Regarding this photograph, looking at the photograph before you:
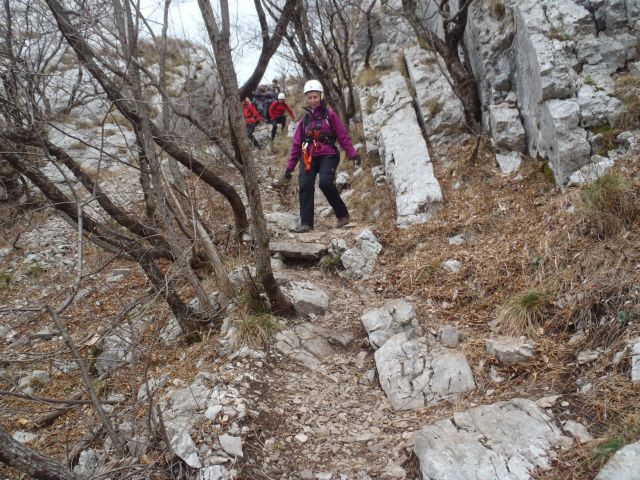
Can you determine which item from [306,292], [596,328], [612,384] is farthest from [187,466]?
[596,328]

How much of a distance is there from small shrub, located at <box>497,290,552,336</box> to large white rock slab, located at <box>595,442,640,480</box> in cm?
136

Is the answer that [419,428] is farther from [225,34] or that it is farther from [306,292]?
[225,34]

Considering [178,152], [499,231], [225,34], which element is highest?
[225,34]

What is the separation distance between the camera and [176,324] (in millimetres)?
5098

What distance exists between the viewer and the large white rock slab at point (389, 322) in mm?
3961

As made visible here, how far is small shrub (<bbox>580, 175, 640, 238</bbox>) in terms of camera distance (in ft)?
12.2

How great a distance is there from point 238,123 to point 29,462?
8.86 ft

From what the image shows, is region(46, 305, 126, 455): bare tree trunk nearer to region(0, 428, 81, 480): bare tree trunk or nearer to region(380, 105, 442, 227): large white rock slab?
region(0, 428, 81, 480): bare tree trunk

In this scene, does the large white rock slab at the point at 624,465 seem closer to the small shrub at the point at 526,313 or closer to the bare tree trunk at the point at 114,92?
the small shrub at the point at 526,313

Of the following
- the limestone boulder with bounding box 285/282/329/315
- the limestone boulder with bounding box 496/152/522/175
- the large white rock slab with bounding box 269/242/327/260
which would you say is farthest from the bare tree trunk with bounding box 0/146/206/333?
the limestone boulder with bounding box 496/152/522/175

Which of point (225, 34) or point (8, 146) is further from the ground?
point (225, 34)

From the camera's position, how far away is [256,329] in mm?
4082

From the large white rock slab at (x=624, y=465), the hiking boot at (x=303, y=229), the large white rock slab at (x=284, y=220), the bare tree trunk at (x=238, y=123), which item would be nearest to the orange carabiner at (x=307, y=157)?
the hiking boot at (x=303, y=229)

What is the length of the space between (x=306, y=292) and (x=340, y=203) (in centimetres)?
220
